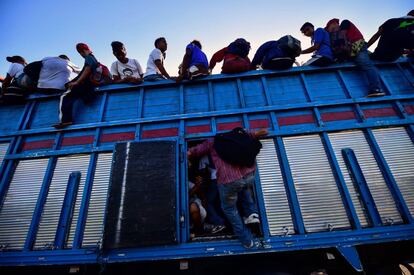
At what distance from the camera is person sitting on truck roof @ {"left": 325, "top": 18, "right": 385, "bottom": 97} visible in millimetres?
3697

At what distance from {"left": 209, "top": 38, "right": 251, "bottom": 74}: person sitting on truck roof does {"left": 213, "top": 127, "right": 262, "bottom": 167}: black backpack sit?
1.50 metres

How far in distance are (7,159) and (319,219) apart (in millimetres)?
4796

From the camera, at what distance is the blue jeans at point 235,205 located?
275 cm

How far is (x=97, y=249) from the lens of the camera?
9.27 ft

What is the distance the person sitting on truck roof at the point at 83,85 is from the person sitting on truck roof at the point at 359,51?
15.3 feet

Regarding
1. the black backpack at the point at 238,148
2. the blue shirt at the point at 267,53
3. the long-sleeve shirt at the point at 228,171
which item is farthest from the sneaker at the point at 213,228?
the blue shirt at the point at 267,53

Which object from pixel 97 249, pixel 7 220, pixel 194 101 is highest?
pixel 194 101

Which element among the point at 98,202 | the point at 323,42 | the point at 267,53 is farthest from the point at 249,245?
the point at 323,42

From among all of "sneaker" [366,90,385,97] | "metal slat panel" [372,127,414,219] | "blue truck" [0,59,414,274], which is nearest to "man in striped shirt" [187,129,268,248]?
"blue truck" [0,59,414,274]

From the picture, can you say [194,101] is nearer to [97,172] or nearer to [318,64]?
[97,172]

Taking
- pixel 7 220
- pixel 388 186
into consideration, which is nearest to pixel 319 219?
pixel 388 186

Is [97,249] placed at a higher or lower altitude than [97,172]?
lower

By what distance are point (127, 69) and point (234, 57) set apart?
2.16 m

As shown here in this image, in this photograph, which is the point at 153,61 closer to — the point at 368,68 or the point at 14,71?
the point at 14,71
